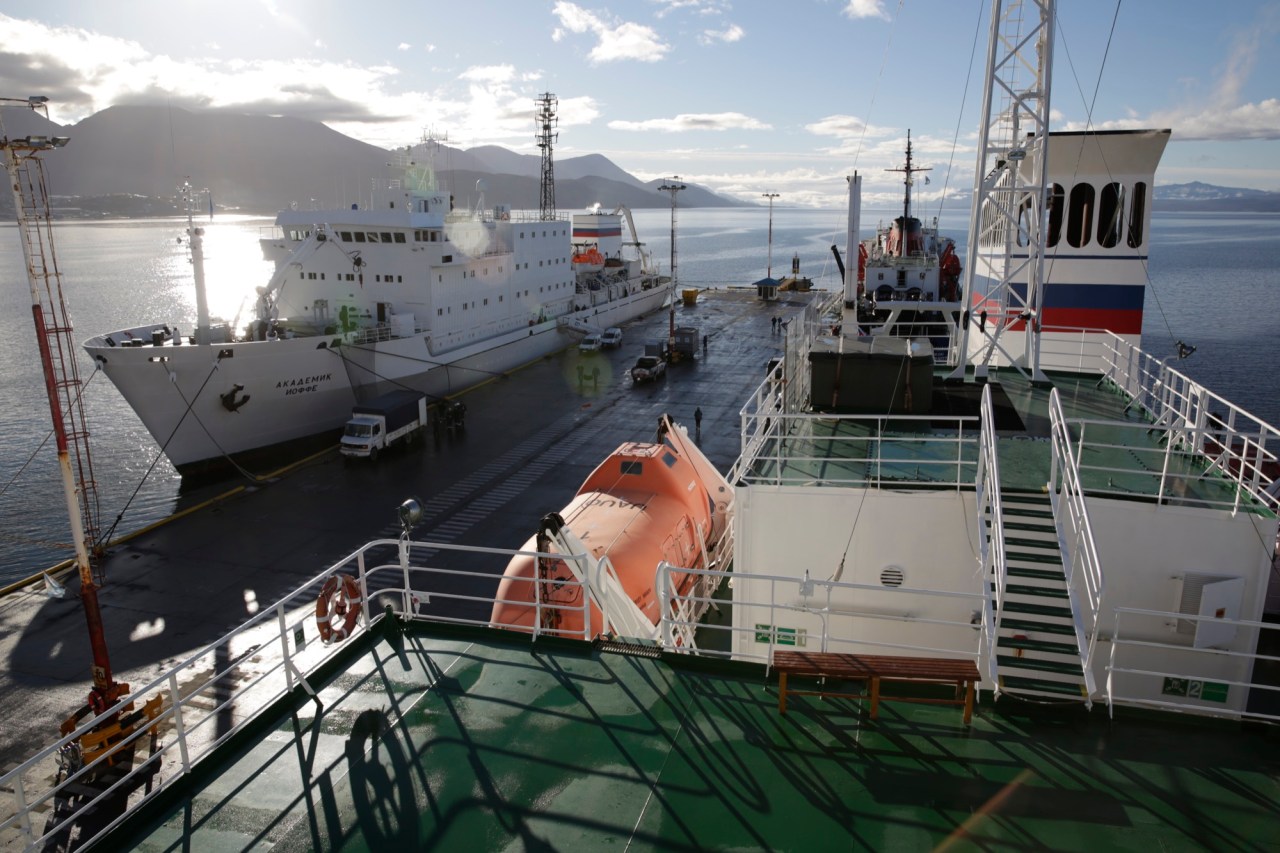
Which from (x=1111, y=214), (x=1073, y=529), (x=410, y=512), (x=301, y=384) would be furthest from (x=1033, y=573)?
(x=301, y=384)

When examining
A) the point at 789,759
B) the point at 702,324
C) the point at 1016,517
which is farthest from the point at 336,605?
the point at 702,324

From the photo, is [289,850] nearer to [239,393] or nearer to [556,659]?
[556,659]

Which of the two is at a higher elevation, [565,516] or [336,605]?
[336,605]

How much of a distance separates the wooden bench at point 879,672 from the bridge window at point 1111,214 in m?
19.4

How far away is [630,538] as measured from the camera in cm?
1387

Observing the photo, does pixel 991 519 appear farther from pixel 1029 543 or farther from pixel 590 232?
pixel 590 232

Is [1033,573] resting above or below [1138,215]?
below

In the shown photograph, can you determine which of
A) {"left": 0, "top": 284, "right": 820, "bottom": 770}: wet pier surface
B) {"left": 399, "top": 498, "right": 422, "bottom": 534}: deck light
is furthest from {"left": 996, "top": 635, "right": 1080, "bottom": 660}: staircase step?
{"left": 0, "top": 284, "right": 820, "bottom": 770}: wet pier surface

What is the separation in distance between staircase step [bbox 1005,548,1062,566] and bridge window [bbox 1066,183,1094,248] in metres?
16.3

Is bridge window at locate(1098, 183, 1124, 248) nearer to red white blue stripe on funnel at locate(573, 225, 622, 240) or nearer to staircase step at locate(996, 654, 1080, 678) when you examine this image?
staircase step at locate(996, 654, 1080, 678)

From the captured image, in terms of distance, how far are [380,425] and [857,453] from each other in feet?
64.1

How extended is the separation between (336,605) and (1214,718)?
8541 mm

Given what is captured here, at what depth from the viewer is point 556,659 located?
7914mm

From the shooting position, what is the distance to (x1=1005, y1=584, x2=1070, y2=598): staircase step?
8531mm
